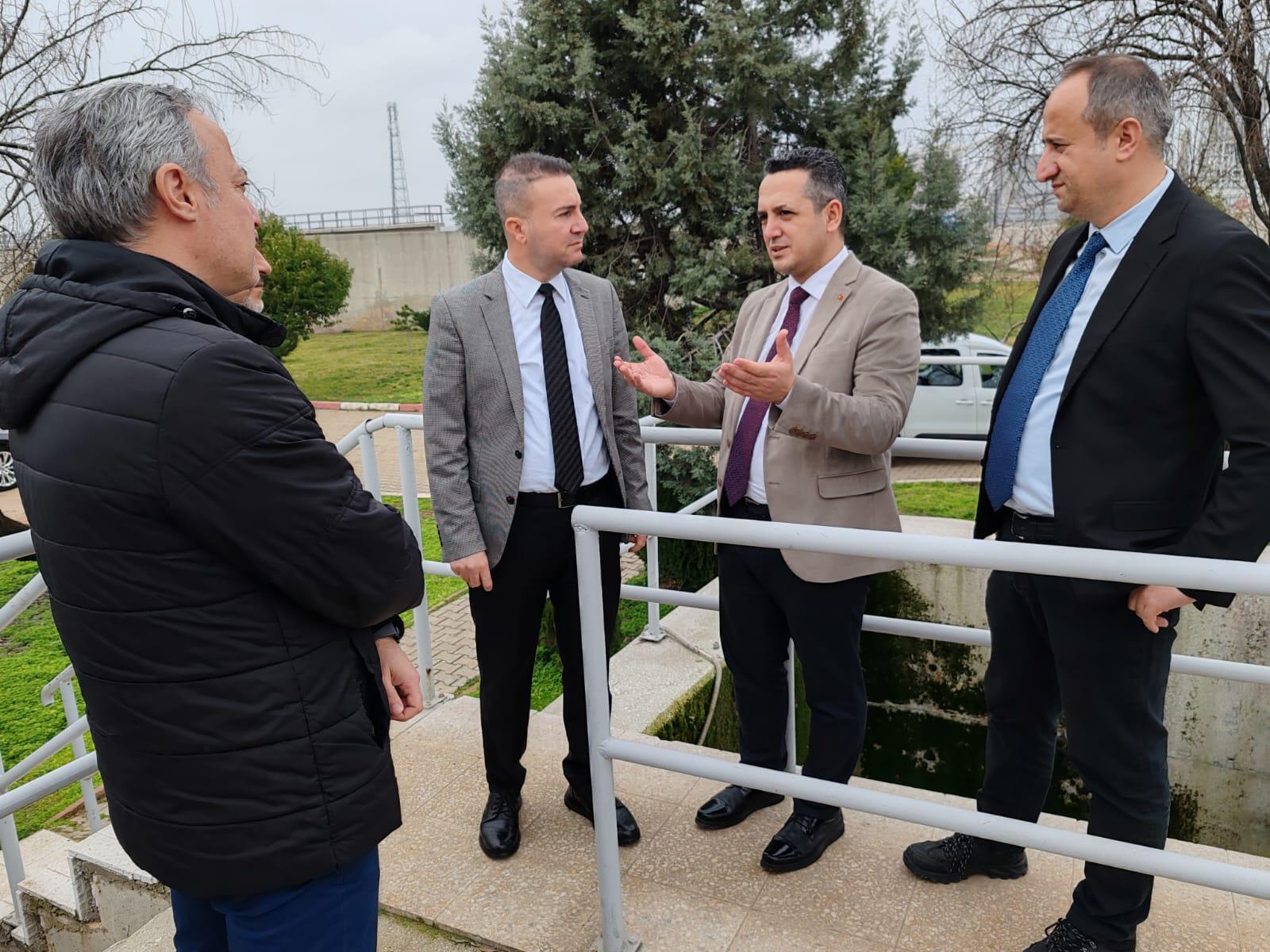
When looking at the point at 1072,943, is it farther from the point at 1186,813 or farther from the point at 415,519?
the point at 1186,813

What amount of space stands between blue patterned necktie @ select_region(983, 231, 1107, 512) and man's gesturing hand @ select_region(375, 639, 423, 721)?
1325 millimetres

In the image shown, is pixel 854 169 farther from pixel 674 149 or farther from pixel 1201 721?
pixel 1201 721

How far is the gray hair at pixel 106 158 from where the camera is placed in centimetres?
122

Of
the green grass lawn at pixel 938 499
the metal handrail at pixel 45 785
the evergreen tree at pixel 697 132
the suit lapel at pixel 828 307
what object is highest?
the evergreen tree at pixel 697 132

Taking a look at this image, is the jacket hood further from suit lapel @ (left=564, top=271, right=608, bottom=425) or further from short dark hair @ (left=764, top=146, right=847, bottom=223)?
short dark hair @ (left=764, top=146, right=847, bottom=223)

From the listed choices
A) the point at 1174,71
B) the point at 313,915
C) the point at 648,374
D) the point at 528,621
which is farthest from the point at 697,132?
the point at 313,915

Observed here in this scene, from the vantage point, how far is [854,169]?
21.9ft

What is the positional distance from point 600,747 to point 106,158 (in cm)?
140

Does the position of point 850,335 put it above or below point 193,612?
above

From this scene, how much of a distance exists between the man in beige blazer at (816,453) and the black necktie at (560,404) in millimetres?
170

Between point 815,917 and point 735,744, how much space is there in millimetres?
2361

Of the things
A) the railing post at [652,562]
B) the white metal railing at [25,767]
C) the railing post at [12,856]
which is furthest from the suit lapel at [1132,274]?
the railing post at [12,856]

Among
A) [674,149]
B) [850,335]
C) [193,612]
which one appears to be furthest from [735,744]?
[674,149]

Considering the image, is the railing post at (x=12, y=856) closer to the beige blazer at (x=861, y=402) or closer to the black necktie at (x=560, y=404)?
the black necktie at (x=560, y=404)
